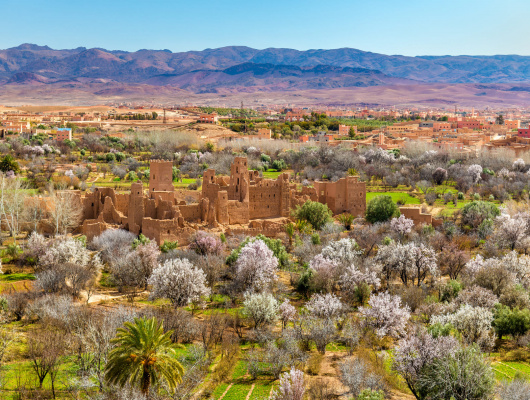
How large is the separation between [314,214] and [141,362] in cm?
2088

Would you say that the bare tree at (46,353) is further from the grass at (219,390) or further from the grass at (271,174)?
the grass at (271,174)

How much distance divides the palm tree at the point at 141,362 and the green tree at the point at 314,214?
20086 millimetres

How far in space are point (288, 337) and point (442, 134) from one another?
84.2m

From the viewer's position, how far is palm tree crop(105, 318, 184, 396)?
16406mm

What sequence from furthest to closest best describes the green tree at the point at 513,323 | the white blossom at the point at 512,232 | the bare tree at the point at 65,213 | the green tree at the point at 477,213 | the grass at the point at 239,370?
the green tree at the point at 477,213 → the bare tree at the point at 65,213 → the white blossom at the point at 512,232 → the green tree at the point at 513,323 → the grass at the point at 239,370

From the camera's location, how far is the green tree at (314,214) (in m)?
36.1

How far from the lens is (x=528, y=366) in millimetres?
20438

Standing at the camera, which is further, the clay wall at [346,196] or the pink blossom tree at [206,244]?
the clay wall at [346,196]

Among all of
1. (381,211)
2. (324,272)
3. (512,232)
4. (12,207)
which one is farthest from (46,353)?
(512,232)

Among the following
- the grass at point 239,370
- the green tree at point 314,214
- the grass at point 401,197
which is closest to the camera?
the grass at point 239,370

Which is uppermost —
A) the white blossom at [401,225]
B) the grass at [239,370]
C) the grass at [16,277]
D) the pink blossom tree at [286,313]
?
the white blossom at [401,225]

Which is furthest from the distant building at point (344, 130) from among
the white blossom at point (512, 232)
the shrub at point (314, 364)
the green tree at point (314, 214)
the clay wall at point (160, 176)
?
the shrub at point (314, 364)

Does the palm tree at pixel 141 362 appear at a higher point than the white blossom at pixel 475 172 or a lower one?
lower

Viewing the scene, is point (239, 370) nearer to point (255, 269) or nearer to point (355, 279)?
point (255, 269)
